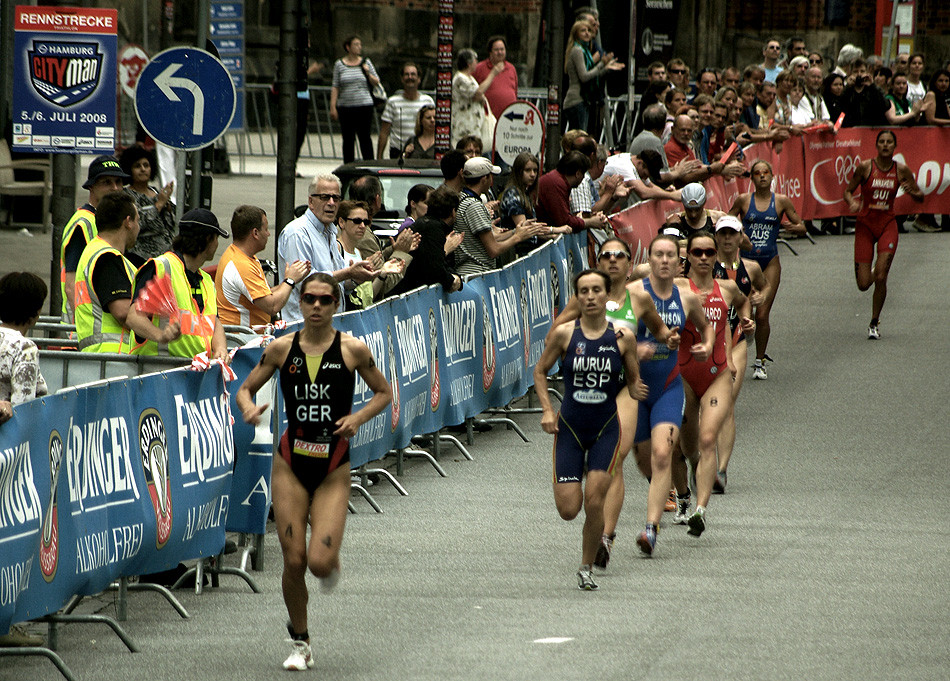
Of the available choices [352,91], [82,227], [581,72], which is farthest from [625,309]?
[352,91]

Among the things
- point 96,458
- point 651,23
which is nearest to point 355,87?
point 651,23

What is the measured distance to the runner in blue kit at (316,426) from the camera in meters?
7.52

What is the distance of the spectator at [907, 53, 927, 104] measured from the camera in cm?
2820

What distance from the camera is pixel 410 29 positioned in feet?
130

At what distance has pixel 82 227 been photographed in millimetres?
10289

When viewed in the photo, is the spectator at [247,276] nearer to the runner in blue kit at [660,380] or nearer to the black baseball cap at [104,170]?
the black baseball cap at [104,170]

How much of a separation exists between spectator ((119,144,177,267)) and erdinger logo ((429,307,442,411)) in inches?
84.0

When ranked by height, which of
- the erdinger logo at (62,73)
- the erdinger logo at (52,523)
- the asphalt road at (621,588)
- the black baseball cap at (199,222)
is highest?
the erdinger logo at (62,73)

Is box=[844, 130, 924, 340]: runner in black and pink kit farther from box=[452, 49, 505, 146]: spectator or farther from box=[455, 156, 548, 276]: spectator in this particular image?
box=[455, 156, 548, 276]: spectator

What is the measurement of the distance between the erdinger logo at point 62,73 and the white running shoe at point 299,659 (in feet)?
19.8

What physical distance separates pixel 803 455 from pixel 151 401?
22.1 ft

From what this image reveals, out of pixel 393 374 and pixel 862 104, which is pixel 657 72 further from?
pixel 393 374

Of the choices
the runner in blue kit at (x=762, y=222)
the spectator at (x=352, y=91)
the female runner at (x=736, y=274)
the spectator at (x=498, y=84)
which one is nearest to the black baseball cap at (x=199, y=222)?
the female runner at (x=736, y=274)

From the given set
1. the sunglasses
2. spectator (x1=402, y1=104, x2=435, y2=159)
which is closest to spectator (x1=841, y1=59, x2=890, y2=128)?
spectator (x1=402, y1=104, x2=435, y2=159)
